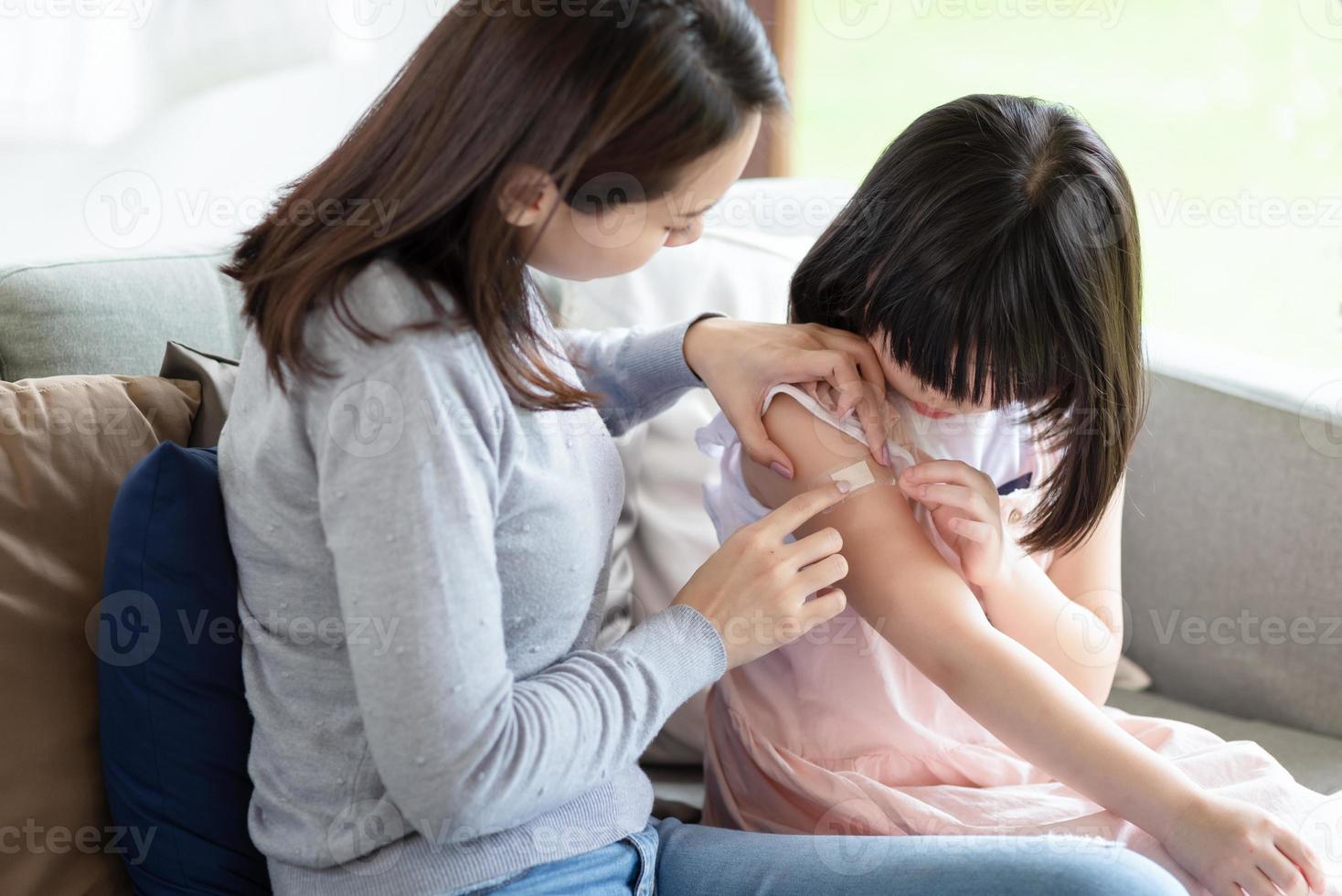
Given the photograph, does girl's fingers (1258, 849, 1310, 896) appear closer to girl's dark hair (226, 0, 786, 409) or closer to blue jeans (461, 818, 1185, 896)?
blue jeans (461, 818, 1185, 896)

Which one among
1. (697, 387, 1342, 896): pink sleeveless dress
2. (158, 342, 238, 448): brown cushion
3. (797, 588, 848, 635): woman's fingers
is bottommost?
(697, 387, 1342, 896): pink sleeveless dress

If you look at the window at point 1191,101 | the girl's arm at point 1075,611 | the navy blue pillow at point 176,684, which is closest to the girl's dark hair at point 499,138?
the navy blue pillow at point 176,684

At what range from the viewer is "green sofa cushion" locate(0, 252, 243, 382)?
1063 mm

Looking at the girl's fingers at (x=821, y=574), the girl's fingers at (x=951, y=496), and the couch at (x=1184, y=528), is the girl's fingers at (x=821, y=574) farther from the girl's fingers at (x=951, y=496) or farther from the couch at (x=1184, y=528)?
the couch at (x=1184, y=528)

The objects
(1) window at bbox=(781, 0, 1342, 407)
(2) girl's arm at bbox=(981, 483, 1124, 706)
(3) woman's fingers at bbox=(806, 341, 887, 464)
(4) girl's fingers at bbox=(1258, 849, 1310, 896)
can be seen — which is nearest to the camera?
(4) girl's fingers at bbox=(1258, 849, 1310, 896)

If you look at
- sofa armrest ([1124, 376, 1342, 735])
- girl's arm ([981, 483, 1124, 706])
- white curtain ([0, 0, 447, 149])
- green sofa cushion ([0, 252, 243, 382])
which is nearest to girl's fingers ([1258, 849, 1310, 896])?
girl's arm ([981, 483, 1124, 706])

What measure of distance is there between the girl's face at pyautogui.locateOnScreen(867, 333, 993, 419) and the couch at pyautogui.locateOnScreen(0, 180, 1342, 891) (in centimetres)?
38

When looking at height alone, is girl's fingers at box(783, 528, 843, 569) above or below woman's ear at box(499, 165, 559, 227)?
below

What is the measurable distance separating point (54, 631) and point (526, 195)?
0.51 m

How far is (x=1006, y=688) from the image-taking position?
0.91m

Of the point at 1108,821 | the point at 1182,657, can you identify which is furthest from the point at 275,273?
the point at 1182,657

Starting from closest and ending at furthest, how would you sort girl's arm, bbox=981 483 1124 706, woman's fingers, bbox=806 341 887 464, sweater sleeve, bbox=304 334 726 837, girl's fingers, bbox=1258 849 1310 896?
sweater sleeve, bbox=304 334 726 837
girl's fingers, bbox=1258 849 1310 896
woman's fingers, bbox=806 341 887 464
girl's arm, bbox=981 483 1124 706

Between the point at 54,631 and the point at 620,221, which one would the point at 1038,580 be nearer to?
the point at 620,221

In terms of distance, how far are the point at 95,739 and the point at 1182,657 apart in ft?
3.99
